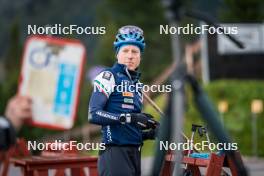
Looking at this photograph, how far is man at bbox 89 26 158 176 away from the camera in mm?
5738

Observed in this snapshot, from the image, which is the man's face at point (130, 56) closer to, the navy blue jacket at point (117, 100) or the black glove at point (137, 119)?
the navy blue jacket at point (117, 100)

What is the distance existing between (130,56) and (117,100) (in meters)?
0.33

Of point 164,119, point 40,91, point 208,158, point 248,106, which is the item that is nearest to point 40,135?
point 248,106

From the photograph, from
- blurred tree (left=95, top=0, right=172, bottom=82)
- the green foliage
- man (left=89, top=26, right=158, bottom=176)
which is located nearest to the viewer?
man (left=89, top=26, right=158, bottom=176)

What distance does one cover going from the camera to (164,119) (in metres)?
3.80

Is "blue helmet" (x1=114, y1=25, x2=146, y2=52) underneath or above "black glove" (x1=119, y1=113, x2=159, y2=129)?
above

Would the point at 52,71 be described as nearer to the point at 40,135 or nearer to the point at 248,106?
the point at 248,106

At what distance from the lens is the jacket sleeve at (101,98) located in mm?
5652

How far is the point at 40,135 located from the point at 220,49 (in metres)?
8.79

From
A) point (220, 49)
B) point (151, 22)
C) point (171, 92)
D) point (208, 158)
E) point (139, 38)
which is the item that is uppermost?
point (151, 22)

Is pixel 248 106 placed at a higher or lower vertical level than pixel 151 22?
lower
